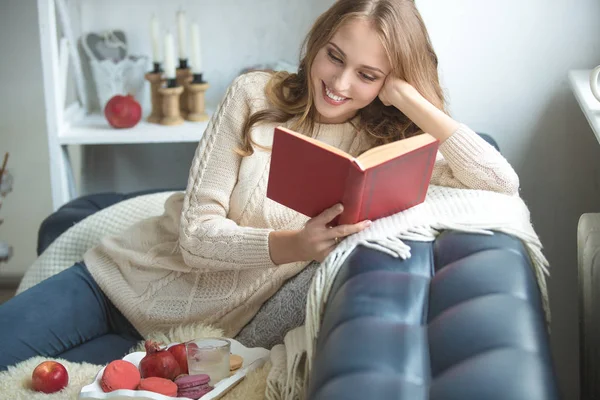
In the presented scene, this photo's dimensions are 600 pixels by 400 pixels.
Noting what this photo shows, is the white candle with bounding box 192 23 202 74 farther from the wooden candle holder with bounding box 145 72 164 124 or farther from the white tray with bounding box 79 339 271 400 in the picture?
the white tray with bounding box 79 339 271 400

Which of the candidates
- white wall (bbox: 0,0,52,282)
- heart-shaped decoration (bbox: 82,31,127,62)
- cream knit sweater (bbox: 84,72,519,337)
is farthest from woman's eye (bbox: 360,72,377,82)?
white wall (bbox: 0,0,52,282)

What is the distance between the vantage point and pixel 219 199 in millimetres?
1601

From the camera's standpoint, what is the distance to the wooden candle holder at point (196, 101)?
2.57m

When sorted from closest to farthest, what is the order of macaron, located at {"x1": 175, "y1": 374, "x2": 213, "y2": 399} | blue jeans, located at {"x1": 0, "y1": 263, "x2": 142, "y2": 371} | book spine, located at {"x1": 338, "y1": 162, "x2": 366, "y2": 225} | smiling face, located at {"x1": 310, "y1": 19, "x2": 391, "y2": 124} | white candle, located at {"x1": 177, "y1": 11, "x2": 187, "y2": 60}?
book spine, located at {"x1": 338, "y1": 162, "x2": 366, "y2": 225} < macaron, located at {"x1": 175, "y1": 374, "x2": 213, "y2": 399} < smiling face, located at {"x1": 310, "y1": 19, "x2": 391, "y2": 124} < blue jeans, located at {"x1": 0, "y1": 263, "x2": 142, "y2": 371} < white candle, located at {"x1": 177, "y1": 11, "x2": 187, "y2": 60}

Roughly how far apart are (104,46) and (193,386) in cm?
175

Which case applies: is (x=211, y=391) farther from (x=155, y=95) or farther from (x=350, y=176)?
(x=155, y=95)

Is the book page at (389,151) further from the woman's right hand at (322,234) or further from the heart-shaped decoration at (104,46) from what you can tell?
the heart-shaped decoration at (104,46)

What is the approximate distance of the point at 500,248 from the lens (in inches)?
45.3

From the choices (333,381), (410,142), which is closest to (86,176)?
(410,142)

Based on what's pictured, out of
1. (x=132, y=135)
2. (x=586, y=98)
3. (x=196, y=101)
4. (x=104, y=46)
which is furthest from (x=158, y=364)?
(x=104, y=46)

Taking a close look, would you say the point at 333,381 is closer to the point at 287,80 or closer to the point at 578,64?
the point at 287,80

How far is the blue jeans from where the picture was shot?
1563mm

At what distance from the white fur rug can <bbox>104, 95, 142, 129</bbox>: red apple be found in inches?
42.9

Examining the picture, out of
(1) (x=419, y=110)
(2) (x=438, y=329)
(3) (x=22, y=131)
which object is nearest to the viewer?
(2) (x=438, y=329)
